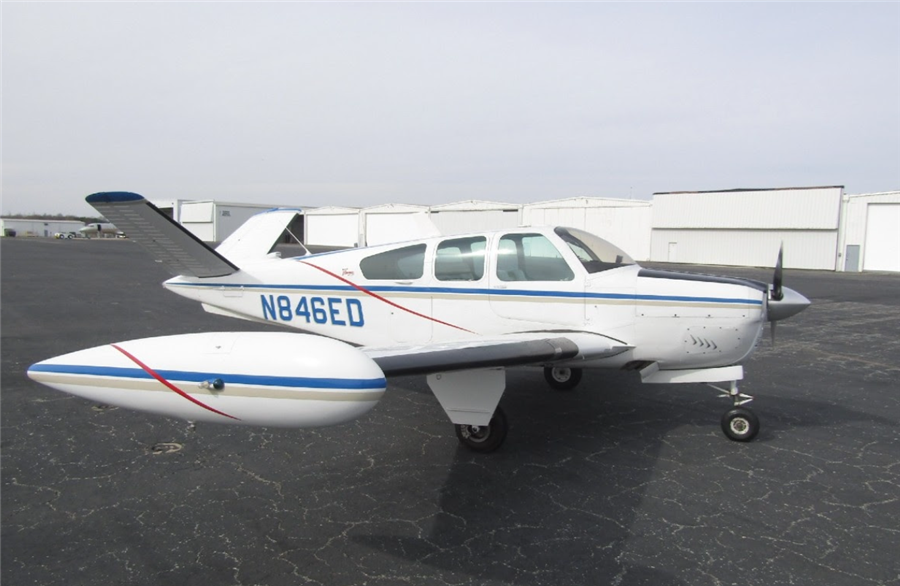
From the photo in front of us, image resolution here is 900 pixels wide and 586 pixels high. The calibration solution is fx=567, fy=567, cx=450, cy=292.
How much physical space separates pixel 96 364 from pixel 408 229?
176 inches

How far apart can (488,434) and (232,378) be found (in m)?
2.70

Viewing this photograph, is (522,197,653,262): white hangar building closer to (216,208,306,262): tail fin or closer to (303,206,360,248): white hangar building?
(303,206,360,248): white hangar building

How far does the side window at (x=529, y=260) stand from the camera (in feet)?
18.4

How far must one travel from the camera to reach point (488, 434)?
5062 millimetres

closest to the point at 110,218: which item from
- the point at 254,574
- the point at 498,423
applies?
the point at 254,574

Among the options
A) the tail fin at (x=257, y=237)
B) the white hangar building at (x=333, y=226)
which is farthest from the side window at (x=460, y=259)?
the white hangar building at (x=333, y=226)

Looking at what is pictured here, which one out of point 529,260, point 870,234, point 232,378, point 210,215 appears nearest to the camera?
point 232,378

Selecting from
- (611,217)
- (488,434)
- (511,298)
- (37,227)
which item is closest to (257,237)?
(511,298)

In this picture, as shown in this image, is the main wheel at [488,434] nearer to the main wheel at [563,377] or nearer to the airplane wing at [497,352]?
the airplane wing at [497,352]

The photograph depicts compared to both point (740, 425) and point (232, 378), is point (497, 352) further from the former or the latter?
point (740, 425)

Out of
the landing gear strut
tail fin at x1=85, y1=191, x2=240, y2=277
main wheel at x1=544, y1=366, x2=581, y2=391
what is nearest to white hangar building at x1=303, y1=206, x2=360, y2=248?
tail fin at x1=85, y1=191, x2=240, y2=277

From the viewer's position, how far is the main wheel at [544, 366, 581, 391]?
7176mm

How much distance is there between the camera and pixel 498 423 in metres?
5.07

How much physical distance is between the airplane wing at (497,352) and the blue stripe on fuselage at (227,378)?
1045 mm
